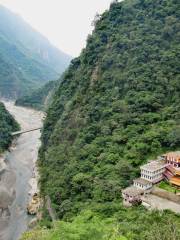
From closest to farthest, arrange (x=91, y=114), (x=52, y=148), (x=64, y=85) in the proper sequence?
(x=91, y=114) < (x=52, y=148) < (x=64, y=85)

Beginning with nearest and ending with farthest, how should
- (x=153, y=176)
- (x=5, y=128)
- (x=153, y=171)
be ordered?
(x=153, y=171), (x=153, y=176), (x=5, y=128)

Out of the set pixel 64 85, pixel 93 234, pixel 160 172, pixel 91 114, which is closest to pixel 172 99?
pixel 91 114

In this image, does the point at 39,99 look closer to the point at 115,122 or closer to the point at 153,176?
the point at 115,122

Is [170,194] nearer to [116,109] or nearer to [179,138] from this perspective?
[179,138]

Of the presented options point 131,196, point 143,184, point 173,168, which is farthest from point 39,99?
point 131,196

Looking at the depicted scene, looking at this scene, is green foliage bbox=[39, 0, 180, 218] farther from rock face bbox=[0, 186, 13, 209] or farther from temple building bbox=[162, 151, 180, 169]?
rock face bbox=[0, 186, 13, 209]

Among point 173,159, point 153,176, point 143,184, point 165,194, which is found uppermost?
point 173,159
